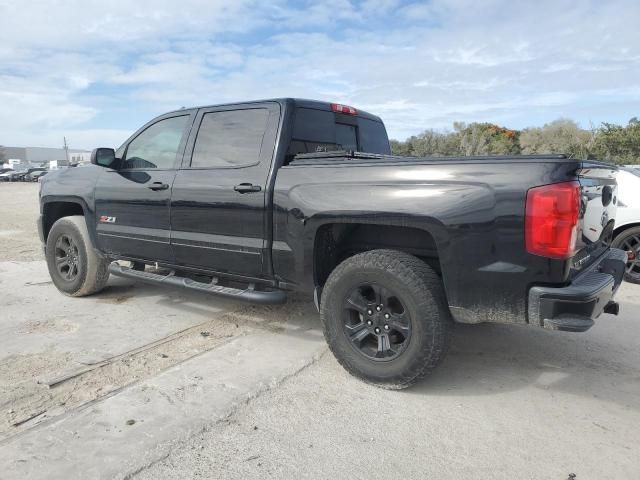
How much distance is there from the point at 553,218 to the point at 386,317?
1184 mm

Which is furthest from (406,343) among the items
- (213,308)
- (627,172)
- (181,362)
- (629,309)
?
(627,172)

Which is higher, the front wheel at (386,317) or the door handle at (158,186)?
the door handle at (158,186)

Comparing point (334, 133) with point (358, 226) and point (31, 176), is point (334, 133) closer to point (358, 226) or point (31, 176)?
point (358, 226)

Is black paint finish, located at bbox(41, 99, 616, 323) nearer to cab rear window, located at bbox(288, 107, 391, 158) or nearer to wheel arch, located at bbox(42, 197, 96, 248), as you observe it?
cab rear window, located at bbox(288, 107, 391, 158)

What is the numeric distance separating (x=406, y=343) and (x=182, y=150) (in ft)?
8.63

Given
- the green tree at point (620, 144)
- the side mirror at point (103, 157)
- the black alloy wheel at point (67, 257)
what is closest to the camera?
the side mirror at point (103, 157)

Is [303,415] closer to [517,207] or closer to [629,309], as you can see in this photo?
[517,207]

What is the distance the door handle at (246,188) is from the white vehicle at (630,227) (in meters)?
5.16

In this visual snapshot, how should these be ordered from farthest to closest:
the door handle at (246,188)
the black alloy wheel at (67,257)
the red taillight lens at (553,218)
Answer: the black alloy wheel at (67,257) < the door handle at (246,188) < the red taillight lens at (553,218)

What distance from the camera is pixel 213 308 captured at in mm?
5184

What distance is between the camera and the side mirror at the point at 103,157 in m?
4.81

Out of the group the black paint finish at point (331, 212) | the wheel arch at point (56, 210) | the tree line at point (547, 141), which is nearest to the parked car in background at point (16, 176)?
the tree line at point (547, 141)

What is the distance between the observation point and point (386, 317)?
332 centimetres

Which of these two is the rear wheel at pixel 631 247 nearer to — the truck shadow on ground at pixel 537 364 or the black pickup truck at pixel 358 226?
the truck shadow on ground at pixel 537 364
